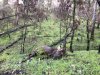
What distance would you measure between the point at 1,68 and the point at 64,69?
8.80 m

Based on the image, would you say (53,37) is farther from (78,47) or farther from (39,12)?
(78,47)

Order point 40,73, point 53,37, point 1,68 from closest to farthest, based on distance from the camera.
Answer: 1. point 40,73
2. point 1,68
3. point 53,37

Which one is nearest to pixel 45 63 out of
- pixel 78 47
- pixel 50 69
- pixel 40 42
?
pixel 50 69

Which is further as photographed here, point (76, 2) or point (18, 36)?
point (18, 36)

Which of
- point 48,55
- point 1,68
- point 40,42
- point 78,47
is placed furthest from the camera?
point 40,42

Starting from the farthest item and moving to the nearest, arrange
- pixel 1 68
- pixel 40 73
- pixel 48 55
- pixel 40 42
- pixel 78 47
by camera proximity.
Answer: pixel 40 42, pixel 78 47, pixel 48 55, pixel 1 68, pixel 40 73

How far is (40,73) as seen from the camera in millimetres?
22547

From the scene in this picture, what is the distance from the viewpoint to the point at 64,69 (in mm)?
Answer: 23094

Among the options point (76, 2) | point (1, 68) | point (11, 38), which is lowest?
point (11, 38)

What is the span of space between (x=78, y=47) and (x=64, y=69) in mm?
23561

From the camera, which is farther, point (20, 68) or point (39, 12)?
point (39, 12)

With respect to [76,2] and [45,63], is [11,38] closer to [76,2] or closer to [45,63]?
[76,2]

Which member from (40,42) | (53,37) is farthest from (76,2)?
(53,37)

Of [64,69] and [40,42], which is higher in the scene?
[64,69]
